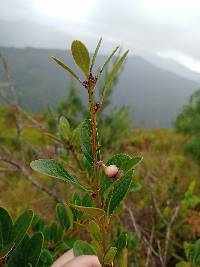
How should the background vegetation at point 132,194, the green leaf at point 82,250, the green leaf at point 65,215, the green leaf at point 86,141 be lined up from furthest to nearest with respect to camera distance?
the background vegetation at point 132,194 < the green leaf at point 65,215 < the green leaf at point 82,250 < the green leaf at point 86,141

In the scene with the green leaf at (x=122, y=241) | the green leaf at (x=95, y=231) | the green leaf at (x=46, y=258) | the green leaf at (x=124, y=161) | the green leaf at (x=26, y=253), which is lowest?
the green leaf at (x=46, y=258)

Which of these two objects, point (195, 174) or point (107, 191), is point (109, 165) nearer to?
point (107, 191)

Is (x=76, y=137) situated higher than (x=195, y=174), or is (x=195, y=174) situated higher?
(x=76, y=137)

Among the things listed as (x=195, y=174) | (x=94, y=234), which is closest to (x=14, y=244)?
(x=94, y=234)

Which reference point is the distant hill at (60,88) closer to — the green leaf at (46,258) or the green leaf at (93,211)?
the green leaf at (46,258)

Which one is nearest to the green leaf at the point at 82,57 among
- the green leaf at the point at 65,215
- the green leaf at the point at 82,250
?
the green leaf at the point at 82,250

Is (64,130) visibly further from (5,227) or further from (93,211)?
(93,211)
